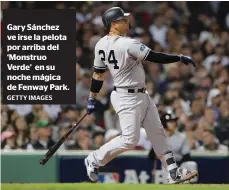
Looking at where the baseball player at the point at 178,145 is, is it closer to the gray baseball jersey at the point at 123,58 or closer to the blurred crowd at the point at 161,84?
the blurred crowd at the point at 161,84

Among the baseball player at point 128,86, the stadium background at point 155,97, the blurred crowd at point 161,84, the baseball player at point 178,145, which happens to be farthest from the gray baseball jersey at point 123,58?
the blurred crowd at point 161,84

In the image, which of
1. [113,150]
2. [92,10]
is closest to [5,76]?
[113,150]

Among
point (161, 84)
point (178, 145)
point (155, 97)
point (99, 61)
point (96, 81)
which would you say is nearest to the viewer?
point (99, 61)

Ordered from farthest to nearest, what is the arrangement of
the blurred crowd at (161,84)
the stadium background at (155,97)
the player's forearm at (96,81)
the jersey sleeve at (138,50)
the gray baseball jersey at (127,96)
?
the blurred crowd at (161,84)
the stadium background at (155,97)
the player's forearm at (96,81)
the gray baseball jersey at (127,96)
the jersey sleeve at (138,50)

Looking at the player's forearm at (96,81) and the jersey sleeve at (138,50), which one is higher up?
the jersey sleeve at (138,50)

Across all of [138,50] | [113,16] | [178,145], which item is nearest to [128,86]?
[138,50]

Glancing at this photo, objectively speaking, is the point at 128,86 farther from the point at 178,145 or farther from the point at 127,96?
the point at 178,145

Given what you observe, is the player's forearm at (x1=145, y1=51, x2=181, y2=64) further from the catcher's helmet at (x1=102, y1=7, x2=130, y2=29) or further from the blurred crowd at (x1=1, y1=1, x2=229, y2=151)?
the blurred crowd at (x1=1, y1=1, x2=229, y2=151)

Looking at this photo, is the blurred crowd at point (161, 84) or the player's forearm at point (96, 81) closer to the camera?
the player's forearm at point (96, 81)
